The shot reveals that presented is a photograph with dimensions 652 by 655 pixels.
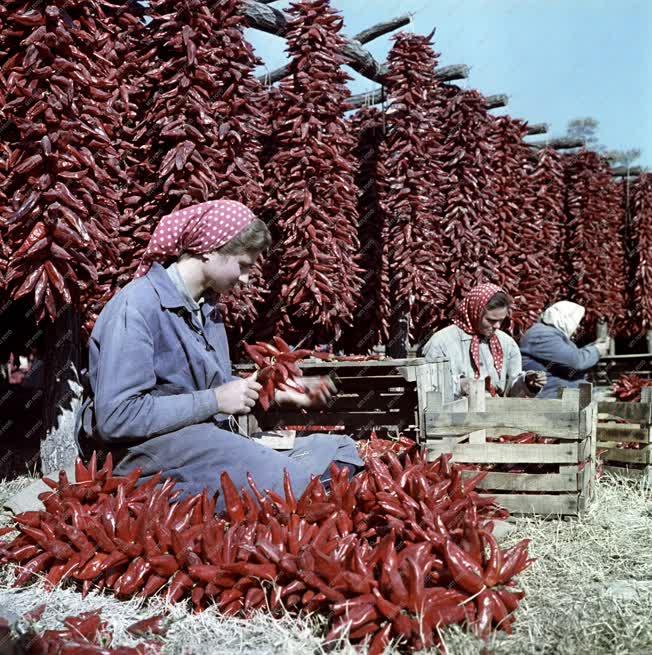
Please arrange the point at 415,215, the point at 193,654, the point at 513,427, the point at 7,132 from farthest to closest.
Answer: the point at 415,215 < the point at 7,132 < the point at 513,427 < the point at 193,654

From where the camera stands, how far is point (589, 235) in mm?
9023

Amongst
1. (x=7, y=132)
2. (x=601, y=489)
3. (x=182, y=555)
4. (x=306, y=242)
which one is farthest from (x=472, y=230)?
(x=182, y=555)

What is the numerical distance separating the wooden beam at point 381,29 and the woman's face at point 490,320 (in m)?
2.31

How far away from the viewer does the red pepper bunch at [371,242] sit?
19.8ft

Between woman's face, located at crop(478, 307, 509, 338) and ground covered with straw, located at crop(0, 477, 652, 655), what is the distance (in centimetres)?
202

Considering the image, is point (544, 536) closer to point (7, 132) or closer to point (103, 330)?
point (103, 330)

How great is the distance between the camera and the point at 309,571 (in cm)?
200

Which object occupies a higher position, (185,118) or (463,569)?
(185,118)

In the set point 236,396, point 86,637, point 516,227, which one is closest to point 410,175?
point 516,227

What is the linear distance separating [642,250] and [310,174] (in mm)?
6716

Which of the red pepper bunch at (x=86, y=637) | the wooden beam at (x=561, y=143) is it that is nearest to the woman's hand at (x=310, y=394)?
the red pepper bunch at (x=86, y=637)

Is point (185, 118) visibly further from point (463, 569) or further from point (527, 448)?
point (463, 569)

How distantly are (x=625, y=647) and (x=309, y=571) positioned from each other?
2.63 feet

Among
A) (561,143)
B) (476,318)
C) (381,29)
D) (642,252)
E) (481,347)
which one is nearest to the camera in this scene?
(476,318)
